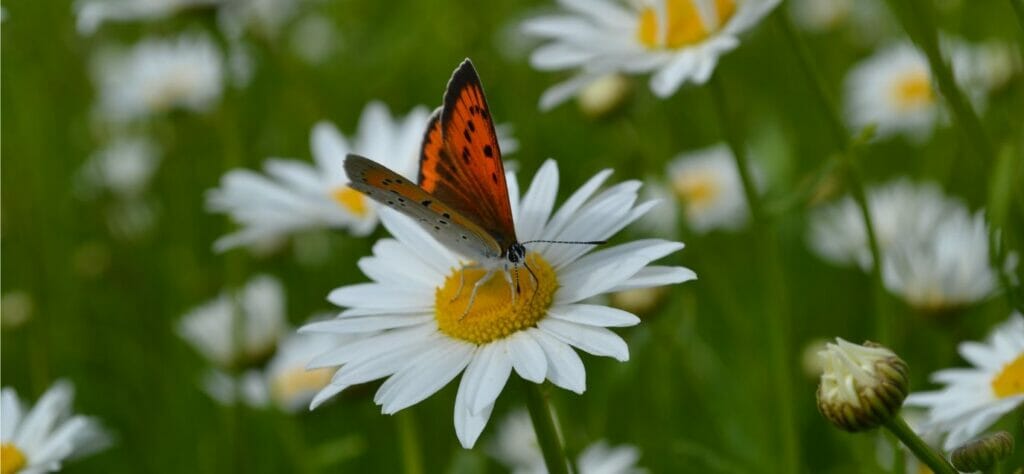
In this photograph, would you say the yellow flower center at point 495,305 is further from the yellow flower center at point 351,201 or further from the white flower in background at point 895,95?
the white flower in background at point 895,95

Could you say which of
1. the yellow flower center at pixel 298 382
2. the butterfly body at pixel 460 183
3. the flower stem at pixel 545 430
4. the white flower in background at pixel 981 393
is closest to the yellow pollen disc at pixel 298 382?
the yellow flower center at pixel 298 382

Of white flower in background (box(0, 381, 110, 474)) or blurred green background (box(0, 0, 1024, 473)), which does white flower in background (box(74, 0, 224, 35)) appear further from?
white flower in background (box(0, 381, 110, 474))

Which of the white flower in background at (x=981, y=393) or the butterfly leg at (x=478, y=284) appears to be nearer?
the white flower in background at (x=981, y=393)

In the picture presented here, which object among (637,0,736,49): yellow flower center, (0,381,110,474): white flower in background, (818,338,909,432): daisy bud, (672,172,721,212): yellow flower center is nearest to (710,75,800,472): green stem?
(637,0,736,49): yellow flower center

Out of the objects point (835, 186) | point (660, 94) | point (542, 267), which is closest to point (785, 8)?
point (660, 94)

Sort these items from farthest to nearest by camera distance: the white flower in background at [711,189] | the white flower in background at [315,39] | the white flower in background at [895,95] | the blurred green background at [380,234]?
the white flower in background at [315,39] < the white flower in background at [895,95] < the white flower in background at [711,189] < the blurred green background at [380,234]

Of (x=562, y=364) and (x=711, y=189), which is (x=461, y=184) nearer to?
(x=562, y=364)

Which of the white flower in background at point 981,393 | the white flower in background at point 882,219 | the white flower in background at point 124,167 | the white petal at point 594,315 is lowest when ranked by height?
the white flower in background at point 981,393
